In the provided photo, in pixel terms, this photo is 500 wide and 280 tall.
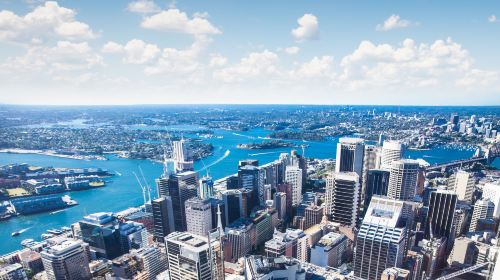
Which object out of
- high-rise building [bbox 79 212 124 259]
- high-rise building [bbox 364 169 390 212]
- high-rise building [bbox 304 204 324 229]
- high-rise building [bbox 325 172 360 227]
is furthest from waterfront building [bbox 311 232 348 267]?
high-rise building [bbox 79 212 124 259]

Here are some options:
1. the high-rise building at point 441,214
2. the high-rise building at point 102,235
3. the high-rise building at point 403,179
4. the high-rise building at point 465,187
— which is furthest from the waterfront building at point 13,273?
the high-rise building at point 465,187

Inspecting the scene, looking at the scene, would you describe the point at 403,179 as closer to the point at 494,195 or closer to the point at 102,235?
the point at 494,195

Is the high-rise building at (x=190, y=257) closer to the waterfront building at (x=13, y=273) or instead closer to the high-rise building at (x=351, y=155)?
the waterfront building at (x=13, y=273)

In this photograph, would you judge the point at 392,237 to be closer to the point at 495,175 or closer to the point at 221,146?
the point at 495,175

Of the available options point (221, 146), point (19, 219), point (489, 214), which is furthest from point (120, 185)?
point (489, 214)

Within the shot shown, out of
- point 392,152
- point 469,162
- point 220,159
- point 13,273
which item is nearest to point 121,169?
point 220,159

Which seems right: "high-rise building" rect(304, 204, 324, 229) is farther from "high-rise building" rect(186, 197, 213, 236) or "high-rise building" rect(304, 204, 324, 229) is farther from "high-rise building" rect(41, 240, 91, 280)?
"high-rise building" rect(41, 240, 91, 280)
